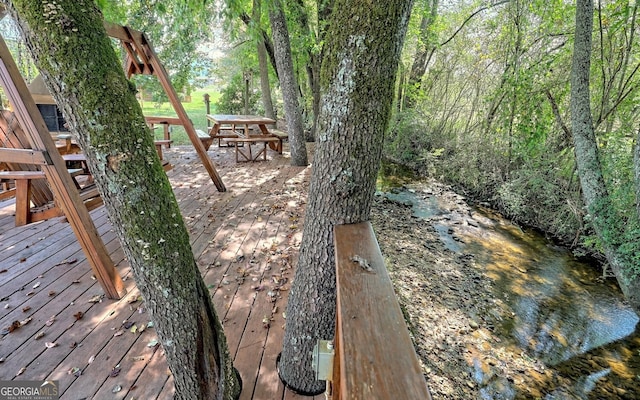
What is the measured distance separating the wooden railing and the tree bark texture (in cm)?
481

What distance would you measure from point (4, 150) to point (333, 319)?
2.48 meters

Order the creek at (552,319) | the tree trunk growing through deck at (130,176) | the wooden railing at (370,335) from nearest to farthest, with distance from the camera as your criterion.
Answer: the wooden railing at (370,335) < the tree trunk growing through deck at (130,176) < the creek at (552,319)

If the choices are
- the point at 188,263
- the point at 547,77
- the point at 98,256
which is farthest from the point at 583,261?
the point at 98,256

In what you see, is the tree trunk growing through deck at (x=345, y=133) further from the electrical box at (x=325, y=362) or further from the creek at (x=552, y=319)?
the creek at (x=552, y=319)

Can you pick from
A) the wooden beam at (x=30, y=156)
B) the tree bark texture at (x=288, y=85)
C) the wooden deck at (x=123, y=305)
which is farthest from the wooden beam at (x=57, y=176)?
the tree bark texture at (x=288, y=85)

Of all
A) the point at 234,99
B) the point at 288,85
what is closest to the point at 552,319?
the point at 288,85

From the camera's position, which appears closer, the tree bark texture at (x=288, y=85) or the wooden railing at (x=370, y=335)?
the wooden railing at (x=370, y=335)

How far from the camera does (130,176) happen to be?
1.07m

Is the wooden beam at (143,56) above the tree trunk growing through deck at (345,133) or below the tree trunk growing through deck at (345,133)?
→ above

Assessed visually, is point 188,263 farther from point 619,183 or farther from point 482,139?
point 482,139

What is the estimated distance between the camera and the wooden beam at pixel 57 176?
77.6 inches

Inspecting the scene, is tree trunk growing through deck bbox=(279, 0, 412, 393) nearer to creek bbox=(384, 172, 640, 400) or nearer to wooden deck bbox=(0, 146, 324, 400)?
wooden deck bbox=(0, 146, 324, 400)

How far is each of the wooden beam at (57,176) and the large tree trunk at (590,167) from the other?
457 centimetres

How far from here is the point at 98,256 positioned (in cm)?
219
